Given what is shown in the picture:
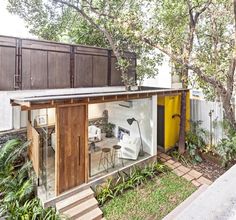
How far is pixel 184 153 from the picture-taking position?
10117 millimetres

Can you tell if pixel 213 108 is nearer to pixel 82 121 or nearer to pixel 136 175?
pixel 136 175

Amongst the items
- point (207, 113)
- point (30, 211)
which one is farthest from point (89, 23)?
point (30, 211)

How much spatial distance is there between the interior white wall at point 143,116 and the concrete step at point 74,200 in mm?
3401

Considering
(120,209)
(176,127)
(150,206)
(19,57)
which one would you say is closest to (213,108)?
(176,127)

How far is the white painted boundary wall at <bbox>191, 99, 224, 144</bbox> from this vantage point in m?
9.81

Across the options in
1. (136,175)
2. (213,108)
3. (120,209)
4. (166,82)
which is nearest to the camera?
(120,209)

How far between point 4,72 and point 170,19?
729cm

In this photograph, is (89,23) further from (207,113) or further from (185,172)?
(185,172)

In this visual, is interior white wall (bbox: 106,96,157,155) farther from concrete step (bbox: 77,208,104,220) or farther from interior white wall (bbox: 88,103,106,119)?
concrete step (bbox: 77,208,104,220)

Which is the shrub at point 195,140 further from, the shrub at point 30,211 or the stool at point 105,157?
the shrub at point 30,211

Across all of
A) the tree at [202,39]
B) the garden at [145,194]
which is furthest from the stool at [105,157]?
the tree at [202,39]

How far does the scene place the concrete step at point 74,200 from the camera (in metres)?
6.17

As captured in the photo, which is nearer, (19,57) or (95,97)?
(95,97)

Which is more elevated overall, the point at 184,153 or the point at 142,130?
the point at 142,130
